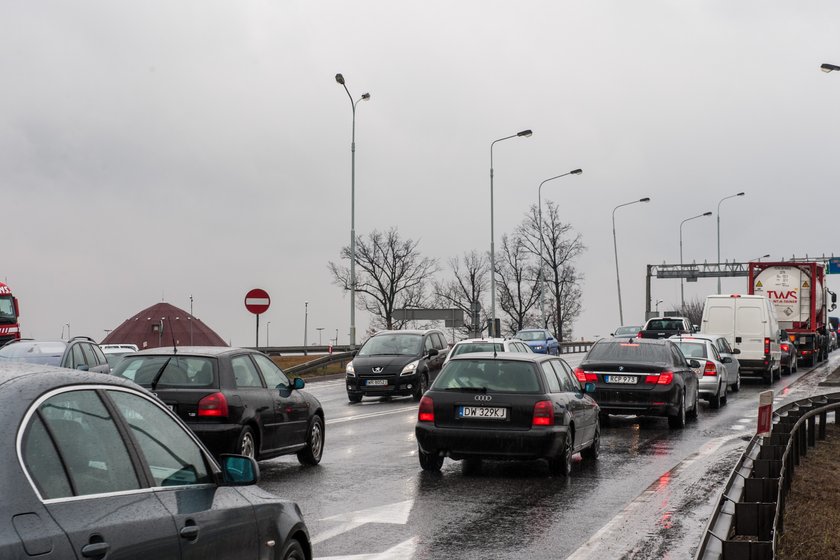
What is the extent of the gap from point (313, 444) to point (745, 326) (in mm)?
23659

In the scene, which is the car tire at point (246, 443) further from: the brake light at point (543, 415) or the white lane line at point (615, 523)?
the white lane line at point (615, 523)

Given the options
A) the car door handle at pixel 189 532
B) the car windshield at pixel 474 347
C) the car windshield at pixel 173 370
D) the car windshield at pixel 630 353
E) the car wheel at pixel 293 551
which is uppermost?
the car windshield at pixel 474 347

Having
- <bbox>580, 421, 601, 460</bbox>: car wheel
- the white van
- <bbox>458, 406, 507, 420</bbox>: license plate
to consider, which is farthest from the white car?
<bbox>458, 406, 507, 420</bbox>: license plate

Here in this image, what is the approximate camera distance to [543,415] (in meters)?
12.6

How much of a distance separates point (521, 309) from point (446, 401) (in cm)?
8848

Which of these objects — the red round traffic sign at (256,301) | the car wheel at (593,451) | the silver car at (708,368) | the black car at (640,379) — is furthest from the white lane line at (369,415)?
the red round traffic sign at (256,301)

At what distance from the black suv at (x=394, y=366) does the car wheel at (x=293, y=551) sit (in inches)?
826

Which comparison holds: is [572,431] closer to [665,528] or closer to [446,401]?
[446,401]

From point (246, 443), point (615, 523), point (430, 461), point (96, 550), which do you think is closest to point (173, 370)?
point (246, 443)

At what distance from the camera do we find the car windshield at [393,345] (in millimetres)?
27766

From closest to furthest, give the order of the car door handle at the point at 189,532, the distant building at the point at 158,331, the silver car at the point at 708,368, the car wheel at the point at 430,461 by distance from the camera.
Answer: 1. the car door handle at the point at 189,532
2. the car wheel at the point at 430,461
3. the silver car at the point at 708,368
4. the distant building at the point at 158,331

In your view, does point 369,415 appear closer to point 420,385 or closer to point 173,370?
point 420,385

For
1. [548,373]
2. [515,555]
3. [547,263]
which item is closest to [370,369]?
[548,373]

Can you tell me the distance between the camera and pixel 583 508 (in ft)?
34.9
